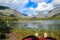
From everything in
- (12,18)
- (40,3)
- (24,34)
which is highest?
(40,3)

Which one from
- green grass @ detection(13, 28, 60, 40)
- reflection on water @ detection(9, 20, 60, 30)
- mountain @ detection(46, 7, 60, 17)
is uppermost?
mountain @ detection(46, 7, 60, 17)

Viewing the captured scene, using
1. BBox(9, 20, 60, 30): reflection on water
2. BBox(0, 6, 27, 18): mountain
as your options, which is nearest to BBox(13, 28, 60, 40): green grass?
BBox(9, 20, 60, 30): reflection on water

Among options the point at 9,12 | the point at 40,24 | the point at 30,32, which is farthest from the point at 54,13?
the point at 9,12

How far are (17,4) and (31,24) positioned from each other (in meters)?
0.24

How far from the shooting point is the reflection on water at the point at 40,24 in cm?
146

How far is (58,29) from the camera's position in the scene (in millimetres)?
1455

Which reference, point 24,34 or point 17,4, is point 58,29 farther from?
point 17,4

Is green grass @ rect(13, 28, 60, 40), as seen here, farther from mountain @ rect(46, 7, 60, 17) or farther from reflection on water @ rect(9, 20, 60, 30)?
mountain @ rect(46, 7, 60, 17)

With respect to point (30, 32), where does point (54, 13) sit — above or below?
above

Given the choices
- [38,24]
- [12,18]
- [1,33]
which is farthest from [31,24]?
[1,33]

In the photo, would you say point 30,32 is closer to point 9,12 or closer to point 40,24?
point 40,24

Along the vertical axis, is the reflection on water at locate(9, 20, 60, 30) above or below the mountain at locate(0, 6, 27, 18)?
below

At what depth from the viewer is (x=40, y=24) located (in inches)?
58.1

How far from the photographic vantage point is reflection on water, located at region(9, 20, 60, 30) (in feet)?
4.80
